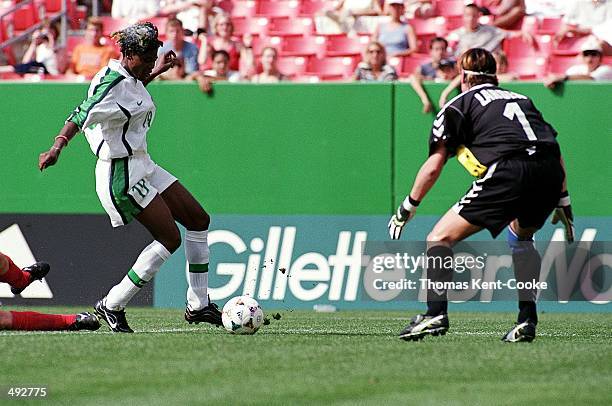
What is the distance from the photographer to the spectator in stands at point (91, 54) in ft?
51.8

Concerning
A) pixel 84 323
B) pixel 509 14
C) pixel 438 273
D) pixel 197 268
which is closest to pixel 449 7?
pixel 509 14

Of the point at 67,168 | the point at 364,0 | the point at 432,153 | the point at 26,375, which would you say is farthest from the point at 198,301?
the point at 364,0

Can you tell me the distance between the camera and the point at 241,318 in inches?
358

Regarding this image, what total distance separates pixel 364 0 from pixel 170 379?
11023 mm

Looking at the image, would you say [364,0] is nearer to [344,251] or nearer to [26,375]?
[344,251]

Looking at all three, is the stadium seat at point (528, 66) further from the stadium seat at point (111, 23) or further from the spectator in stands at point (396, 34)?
the stadium seat at point (111, 23)

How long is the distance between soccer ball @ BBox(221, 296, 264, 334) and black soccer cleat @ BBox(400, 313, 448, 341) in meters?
1.25

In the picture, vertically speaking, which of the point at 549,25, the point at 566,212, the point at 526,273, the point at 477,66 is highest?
the point at 477,66

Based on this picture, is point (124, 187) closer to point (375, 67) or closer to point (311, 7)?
point (375, 67)

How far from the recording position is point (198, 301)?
9461 mm

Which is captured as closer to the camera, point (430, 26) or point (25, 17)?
point (430, 26)

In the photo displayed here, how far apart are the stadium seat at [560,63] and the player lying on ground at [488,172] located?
6.62 meters

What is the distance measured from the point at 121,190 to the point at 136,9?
9.14 m

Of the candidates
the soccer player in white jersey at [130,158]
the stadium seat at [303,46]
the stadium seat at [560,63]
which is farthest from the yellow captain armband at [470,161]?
Answer: the stadium seat at [303,46]
